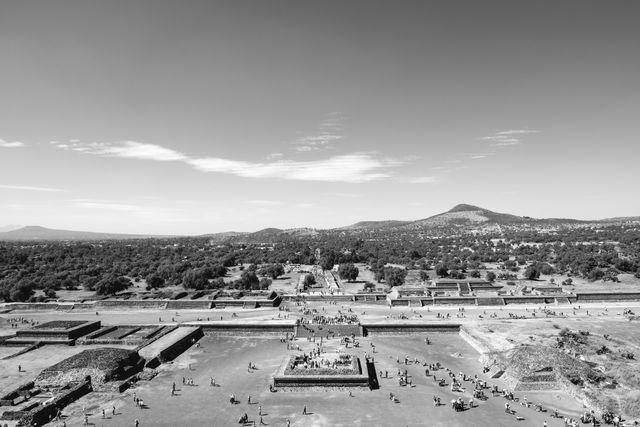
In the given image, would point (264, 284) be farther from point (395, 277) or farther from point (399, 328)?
point (399, 328)

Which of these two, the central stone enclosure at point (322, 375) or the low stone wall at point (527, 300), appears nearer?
the central stone enclosure at point (322, 375)

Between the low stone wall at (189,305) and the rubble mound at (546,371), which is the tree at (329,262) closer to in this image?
the low stone wall at (189,305)

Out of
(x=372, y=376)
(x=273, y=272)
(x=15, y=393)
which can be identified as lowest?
(x=372, y=376)

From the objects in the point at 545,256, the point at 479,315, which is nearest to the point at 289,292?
the point at 479,315

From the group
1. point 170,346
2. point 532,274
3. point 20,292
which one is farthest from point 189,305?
point 532,274

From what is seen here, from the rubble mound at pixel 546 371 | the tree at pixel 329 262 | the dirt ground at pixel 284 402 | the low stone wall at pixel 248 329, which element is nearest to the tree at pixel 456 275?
the tree at pixel 329 262

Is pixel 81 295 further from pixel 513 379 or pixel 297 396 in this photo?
pixel 513 379

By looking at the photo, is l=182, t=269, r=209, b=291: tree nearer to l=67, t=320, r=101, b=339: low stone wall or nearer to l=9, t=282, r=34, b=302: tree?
l=9, t=282, r=34, b=302: tree

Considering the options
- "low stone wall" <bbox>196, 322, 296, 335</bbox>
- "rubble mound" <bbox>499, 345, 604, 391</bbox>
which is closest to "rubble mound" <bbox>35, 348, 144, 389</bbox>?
"low stone wall" <bbox>196, 322, 296, 335</bbox>
